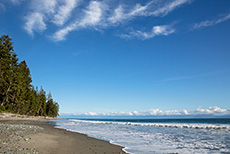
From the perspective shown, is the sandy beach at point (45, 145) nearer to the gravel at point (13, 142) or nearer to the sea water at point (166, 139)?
the gravel at point (13, 142)

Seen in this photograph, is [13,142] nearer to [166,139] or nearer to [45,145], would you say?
[45,145]

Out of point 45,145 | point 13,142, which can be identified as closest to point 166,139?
point 45,145

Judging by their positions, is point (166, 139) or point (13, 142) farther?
point (166, 139)

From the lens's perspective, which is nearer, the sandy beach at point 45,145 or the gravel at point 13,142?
the gravel at point 13,142

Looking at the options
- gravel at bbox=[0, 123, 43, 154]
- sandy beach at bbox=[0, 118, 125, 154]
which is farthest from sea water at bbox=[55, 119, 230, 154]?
gravel at bbox=[0, 123, 43, 154]

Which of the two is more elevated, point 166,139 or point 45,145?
point 45,145

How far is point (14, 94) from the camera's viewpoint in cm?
5144

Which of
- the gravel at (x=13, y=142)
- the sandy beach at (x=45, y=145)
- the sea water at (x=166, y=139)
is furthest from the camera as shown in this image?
the sea water at (x=166, y=139)

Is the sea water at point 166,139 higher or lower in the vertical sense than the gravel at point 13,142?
lower

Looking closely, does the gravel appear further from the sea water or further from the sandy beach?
the sea water

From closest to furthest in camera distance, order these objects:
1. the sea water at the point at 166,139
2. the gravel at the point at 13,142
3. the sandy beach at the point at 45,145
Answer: the gravel at the point at 13,142 < the sandy beach at the point at 45,145 < the sea water at the point at 166,139

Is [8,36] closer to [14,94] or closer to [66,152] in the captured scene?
[14,94]

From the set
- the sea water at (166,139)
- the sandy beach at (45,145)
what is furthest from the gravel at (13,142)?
the sea water at (166,139)

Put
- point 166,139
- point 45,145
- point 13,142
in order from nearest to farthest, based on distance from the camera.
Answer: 1. point 13,142
2. point 45,145
3. point 166,139
